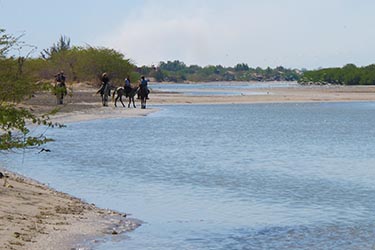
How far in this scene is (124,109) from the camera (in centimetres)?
4472

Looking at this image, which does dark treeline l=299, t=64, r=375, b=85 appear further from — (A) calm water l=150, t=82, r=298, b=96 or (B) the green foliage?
(B) the green foliage

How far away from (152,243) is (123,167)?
8.76 m

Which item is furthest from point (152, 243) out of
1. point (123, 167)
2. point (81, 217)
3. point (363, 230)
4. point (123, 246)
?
point (123, 167)

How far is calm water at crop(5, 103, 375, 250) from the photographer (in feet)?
39.7

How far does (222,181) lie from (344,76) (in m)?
106

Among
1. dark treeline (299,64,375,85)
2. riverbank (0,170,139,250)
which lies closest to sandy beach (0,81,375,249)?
riverbank (0,170,139,250)

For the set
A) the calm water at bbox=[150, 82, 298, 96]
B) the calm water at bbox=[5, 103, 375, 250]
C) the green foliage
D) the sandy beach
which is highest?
the green foliage

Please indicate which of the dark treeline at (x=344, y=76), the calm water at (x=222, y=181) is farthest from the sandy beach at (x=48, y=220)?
the dark treeline at (x=344, y=76)

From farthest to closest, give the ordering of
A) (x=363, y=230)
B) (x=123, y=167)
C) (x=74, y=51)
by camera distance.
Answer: (x=74, y=51), (x=123, y=167), (x=363, y=230)

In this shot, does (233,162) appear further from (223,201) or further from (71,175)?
(223,201)

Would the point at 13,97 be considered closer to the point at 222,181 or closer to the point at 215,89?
the point at 222,181

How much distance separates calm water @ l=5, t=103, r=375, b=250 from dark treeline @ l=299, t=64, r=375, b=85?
81.8 metres

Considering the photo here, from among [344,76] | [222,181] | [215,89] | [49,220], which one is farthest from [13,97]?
[344,76]

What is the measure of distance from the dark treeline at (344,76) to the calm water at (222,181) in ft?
268
